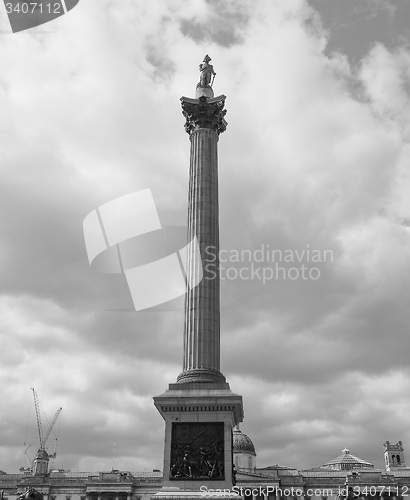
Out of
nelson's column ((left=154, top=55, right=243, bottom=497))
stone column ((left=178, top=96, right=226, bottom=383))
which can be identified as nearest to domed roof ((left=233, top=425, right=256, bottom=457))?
stone column ((left=178, top=96, right=226, bottom=383))

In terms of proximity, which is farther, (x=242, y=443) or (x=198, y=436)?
(x=242, y=443)

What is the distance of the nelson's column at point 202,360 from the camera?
127ft

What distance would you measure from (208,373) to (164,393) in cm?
384

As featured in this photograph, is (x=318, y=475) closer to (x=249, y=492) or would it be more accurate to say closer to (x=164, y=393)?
(x=249, y=492)

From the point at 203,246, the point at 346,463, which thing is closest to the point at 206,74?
the point at 203,246

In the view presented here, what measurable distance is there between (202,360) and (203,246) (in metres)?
9.56

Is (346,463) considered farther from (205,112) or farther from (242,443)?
(205,112)

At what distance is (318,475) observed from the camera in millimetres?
132375

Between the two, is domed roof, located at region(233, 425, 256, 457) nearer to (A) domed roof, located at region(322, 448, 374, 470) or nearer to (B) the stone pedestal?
(A) domed roof, located at region(322, 448, 374, 470)

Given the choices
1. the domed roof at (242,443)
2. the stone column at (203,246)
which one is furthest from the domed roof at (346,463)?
the stone column at (203,246)

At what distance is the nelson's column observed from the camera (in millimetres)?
38594

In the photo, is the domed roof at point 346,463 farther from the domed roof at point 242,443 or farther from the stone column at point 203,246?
the stone column at point 203,246

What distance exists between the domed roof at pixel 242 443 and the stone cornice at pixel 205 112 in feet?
361

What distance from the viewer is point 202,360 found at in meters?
43.9
